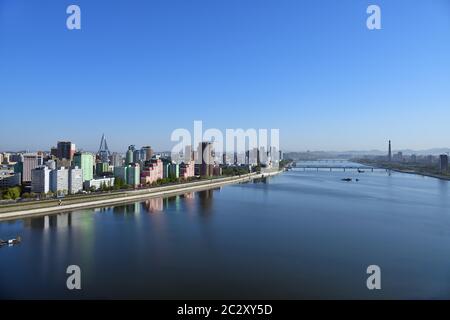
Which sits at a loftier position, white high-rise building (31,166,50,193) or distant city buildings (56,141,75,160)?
distant city buildings (56,141,75,160)

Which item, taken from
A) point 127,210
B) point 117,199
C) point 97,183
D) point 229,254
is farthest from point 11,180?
point 229,254

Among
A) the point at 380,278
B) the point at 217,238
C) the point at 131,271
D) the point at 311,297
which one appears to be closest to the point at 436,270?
the point at 380,278

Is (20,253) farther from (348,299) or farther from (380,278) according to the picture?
(380,278)

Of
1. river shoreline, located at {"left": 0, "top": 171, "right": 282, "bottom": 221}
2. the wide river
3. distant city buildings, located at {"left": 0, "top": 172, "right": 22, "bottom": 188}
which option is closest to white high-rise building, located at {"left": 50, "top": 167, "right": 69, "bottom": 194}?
river shoreline, located at {"left": 0, "top": 171, "right": 282, "bottom": 221}

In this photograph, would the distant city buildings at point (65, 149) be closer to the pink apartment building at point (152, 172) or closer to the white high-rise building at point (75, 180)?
the pink apartment building at point (152, 172)

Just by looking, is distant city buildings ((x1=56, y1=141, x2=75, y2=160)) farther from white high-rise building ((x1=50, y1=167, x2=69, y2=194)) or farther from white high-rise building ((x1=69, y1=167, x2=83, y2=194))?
white high-rise building ((x1=50, y1=167, x2=69, y2=194))
